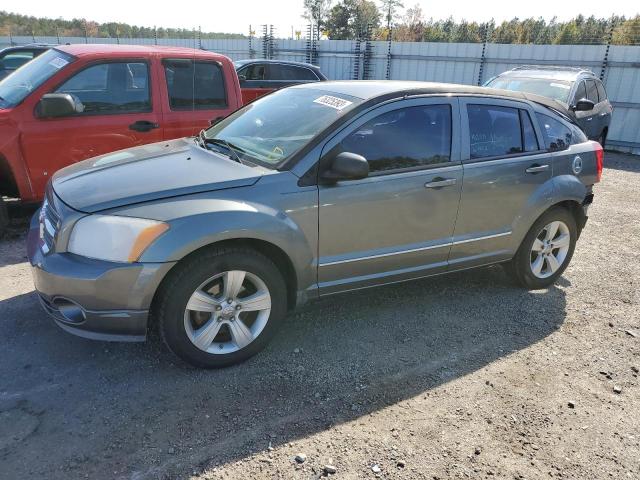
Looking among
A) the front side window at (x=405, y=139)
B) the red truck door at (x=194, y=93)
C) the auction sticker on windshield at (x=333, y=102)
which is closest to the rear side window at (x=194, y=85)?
the red truck door at (x=194, y=93)

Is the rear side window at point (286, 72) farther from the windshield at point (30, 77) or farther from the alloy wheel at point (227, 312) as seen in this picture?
the alloy wheel at point (227, 312)

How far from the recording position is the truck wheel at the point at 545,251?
445 cm

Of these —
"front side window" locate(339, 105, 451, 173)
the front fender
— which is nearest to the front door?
"front side window" locate(339, 105, 451, 173)

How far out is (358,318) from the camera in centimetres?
396

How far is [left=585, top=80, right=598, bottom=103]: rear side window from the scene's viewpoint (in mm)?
9944

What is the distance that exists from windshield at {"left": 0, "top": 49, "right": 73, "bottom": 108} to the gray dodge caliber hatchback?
2.06 meters

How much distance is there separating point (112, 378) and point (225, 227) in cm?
115

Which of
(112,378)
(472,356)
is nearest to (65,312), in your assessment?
(112,378)

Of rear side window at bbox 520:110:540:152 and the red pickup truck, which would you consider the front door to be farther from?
the red pickup truck

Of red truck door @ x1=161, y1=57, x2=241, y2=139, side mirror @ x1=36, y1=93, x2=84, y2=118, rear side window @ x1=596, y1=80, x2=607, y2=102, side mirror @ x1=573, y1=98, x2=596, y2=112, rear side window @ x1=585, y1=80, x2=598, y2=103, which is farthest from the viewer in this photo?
rear side window @ x1=596, y1=80, x2=607, y2=102

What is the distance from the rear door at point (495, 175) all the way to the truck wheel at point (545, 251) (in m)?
0.24

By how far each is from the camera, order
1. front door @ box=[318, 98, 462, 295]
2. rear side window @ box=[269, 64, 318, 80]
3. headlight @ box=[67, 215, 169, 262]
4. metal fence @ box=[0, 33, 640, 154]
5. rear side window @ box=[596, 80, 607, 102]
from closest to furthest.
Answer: headlight @ box=[67, 215, 169, 262] < front door @ box=[318, 98, 462, 295] < rear side window @ box=[596, 80, 607, 102] < rear side window @ box=[269, 64, 318, 80] < metal fence @ box=[0, 33, 640, 154]

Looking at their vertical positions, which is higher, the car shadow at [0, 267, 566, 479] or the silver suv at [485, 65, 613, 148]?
the silver suv at [485, 65, 613, 148]

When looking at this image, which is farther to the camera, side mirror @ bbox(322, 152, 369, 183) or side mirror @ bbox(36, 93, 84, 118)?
side mirror @ bbox(36, 93, 84, 118)
